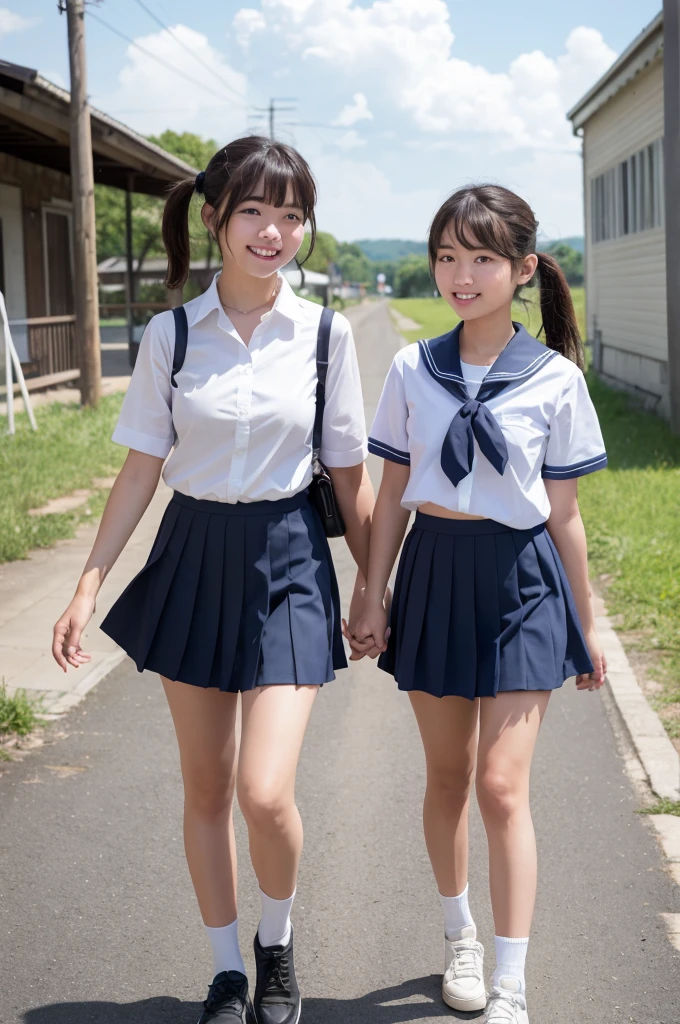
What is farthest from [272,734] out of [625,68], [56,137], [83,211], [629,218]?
[629,218]

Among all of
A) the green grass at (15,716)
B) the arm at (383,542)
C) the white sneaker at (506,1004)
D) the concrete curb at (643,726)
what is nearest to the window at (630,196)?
the concrete curb at (643,726)

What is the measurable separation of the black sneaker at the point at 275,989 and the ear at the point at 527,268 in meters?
1.80

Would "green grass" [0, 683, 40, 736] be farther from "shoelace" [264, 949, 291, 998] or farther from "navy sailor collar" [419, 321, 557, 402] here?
"navy sailor collar" [419, 321, 557, 402]

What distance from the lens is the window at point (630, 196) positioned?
16.8m

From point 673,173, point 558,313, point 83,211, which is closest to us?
point 558,313

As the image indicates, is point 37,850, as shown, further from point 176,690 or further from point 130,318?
point 130,318

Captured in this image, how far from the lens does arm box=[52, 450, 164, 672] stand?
2.94 m

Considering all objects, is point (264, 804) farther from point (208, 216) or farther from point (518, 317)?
point (518, 317)

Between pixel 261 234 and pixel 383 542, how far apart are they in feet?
2.77

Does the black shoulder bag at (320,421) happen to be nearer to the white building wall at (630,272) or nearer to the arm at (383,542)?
the arm at (383,542)

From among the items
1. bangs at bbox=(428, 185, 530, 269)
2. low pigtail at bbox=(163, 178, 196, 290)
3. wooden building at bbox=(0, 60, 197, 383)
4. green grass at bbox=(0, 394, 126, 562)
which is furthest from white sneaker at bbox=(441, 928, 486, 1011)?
wooden building at bbox=(0, 60, 197, 383)

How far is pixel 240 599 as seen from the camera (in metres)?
2.90

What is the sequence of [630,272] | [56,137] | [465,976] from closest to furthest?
[465,976] → [56,137] → [630,272]

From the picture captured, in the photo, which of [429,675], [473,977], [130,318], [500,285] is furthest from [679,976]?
[130,318]
